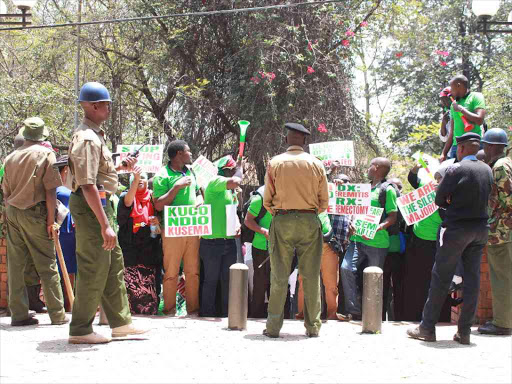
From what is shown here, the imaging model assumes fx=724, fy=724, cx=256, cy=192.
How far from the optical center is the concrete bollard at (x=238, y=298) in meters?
7.87

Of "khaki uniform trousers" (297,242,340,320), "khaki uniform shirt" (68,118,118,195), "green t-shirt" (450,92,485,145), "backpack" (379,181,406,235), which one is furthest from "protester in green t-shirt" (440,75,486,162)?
"khaki uniform shirt" (68,118,118,195)

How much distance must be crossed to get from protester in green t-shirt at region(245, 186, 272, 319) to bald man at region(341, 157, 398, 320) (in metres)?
0.98

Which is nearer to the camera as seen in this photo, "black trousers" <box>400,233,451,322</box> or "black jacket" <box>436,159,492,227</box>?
"black jacket" <box>436,159,492,227</box>

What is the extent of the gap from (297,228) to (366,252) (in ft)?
5.76

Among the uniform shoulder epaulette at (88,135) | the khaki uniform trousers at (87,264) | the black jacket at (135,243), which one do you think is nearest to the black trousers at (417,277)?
the black jacket at (135,243)

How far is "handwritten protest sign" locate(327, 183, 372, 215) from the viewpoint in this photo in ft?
28.7

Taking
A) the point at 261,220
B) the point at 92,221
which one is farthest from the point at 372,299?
the point at 92,221

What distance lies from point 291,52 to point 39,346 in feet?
32.0

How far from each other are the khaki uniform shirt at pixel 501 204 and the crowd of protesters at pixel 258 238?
14 millimetres

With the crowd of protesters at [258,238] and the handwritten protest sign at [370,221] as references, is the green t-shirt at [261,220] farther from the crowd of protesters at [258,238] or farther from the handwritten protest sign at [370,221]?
the handwritten protest sign at [370,221]

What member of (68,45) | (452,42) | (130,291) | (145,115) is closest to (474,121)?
(130,291)

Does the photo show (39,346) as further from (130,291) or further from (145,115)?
(145,115)

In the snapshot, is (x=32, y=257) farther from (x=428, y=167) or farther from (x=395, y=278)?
(x=428, y=167)

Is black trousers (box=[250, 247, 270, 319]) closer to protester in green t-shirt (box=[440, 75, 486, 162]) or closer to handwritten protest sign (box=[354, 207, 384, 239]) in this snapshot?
handwritten protest sign (box=[354, 207, 384, 239])
